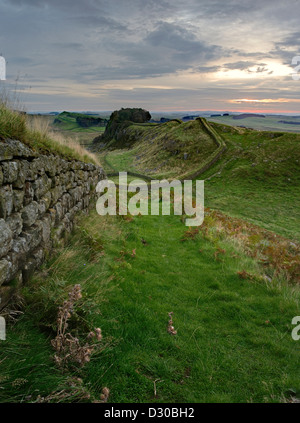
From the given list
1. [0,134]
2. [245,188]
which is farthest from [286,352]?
[245,188]

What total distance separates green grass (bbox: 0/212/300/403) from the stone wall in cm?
42

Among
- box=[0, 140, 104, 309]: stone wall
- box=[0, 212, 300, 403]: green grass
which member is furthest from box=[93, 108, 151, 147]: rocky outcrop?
box=[0, 212, 300, 403]: green grass

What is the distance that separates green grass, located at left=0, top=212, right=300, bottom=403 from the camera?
347 cm

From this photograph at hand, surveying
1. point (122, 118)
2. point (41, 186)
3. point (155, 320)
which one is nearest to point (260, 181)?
point (155, 320)

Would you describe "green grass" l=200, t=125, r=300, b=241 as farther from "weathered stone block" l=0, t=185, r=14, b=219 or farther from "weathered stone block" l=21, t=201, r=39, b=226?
"weathered stone block" l=0, t=185, r=14, b=219

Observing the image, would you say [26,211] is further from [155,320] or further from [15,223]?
[155,320]

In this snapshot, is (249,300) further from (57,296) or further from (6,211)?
(6,211)

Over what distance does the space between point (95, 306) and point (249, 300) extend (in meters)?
3.56

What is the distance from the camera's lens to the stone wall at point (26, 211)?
4000 mm

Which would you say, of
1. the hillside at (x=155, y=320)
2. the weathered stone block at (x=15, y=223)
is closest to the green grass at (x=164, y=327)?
the hillside at (x=155, y=320)

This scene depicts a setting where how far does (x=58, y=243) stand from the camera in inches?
243

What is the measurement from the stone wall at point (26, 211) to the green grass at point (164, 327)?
1.37 feet

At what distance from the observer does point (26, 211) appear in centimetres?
478

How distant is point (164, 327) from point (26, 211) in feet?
11.2
